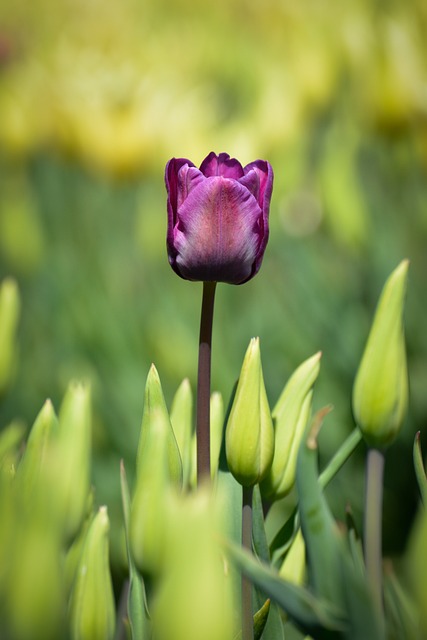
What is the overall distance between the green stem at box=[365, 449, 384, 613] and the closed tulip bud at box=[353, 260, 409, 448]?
0.04 ft

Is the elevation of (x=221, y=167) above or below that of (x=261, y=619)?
above

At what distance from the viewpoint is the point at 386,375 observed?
503 millimetres

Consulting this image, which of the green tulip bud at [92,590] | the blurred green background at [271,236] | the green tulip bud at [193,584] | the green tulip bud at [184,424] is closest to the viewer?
the green tulip bud at [193,584]

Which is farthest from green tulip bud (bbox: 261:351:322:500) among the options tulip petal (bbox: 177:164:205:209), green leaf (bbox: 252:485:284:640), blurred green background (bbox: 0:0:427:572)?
blurred green background (bbox: 0:0:427:572)

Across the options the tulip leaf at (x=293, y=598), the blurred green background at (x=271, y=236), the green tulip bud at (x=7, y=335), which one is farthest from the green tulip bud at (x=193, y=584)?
the blurred green background at (x=271, y=236)

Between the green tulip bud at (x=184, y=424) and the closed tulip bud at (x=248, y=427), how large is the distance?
9 cm

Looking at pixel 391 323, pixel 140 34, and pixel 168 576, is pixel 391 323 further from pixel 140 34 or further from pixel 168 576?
pixel 140 34

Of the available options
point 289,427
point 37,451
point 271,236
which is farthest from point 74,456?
point 271,236

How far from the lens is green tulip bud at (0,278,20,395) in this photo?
644 millimetres

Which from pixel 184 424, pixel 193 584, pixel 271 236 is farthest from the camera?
pixel 271 236

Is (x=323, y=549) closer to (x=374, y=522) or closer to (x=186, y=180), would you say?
(x=374, y=522)

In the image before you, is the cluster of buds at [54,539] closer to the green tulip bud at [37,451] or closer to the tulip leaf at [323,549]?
the green tulip bud at [37,451]

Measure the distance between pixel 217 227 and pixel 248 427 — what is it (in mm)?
109

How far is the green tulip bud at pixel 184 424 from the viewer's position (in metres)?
0.57
